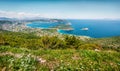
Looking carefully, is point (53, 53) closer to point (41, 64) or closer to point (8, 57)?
point (41, 64)

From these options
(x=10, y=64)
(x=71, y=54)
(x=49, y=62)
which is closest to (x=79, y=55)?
(x=71, y=54)

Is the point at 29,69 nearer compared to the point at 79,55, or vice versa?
the point at 29,69

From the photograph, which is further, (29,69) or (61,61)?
(61,61)

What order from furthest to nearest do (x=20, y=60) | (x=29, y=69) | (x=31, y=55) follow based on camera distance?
(x=31, y=55), (x=20, y=60), (x=29, y=69)

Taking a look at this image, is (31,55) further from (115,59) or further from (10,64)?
(115,59)

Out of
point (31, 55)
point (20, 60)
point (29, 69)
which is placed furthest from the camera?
point (31, 55)

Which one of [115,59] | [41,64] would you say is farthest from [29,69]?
[115,59]
